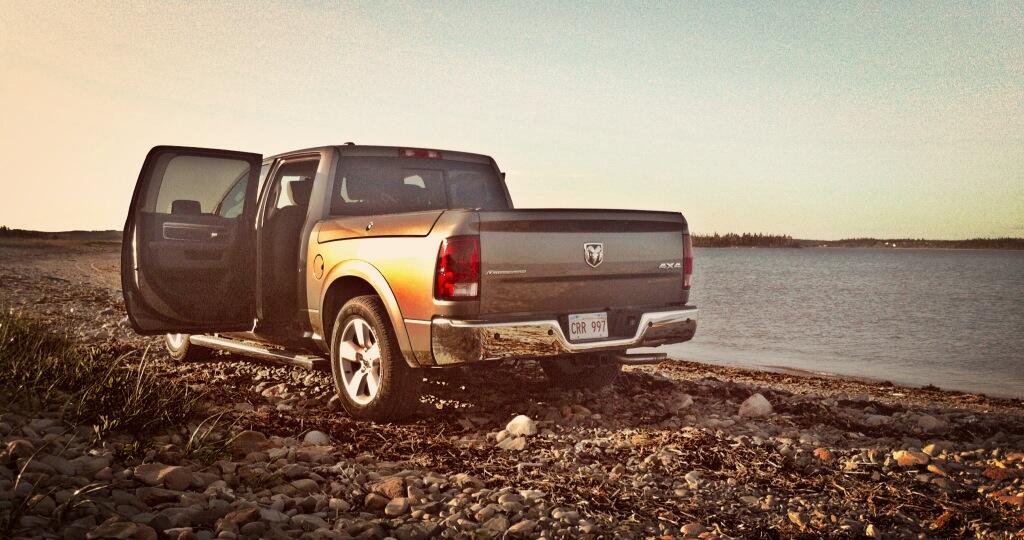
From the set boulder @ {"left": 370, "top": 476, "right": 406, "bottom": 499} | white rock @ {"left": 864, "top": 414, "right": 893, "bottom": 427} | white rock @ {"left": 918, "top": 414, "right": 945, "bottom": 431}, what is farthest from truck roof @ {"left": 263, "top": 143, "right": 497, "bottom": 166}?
white rock @ {"left": 918, "top": 414, "right": 945, "bottom": 431}

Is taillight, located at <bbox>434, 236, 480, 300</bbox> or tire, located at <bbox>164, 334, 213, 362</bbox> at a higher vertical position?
taillight, located at <bbox>434, 236, 480, 300</bbox>

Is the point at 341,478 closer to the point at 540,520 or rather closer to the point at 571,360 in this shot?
the point at 540,520

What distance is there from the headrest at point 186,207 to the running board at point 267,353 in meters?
1.24

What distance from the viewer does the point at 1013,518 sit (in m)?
4.00

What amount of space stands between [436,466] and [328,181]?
8.78ft

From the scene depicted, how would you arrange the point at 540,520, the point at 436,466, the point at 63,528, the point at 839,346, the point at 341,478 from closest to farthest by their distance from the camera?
the point at 63,528
the point at 540,520
the point at 341,478
the point at 436,466
the point at 839,346

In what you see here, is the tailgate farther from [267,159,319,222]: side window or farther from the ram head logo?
[267,159,319,222]: side window

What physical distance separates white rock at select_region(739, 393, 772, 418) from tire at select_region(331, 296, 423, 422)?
2.72 metres

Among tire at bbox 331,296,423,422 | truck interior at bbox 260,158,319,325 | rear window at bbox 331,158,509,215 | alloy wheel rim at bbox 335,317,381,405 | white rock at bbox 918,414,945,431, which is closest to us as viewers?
tire at bbox 331,296,423,422

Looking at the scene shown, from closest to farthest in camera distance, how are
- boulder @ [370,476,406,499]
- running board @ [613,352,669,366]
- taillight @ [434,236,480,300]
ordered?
boulder @ [370,476,406,499], taillight @ [434,236,480,300], running board @ [613,352,669,366]

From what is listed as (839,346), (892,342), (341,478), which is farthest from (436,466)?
(892,342)

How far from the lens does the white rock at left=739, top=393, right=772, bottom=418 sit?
6496mm

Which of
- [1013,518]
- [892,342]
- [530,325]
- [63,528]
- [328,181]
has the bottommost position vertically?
[892,342]

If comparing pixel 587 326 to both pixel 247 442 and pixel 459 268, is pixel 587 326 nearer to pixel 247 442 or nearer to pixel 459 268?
pixel 459 268
